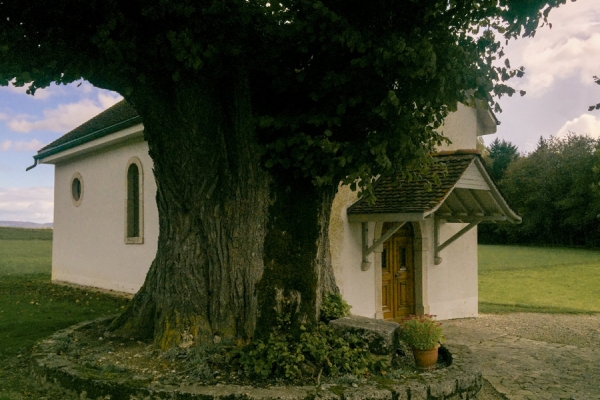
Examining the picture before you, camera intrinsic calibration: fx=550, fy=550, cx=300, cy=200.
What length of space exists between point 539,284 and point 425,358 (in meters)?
20.4

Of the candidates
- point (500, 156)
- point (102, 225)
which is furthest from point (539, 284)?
point (500, 156)

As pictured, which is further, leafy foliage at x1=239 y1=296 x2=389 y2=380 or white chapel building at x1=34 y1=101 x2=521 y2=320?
white chapel building at x1=34 y1=101 x2=521 y2=320

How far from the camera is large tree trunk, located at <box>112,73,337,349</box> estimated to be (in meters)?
6.61

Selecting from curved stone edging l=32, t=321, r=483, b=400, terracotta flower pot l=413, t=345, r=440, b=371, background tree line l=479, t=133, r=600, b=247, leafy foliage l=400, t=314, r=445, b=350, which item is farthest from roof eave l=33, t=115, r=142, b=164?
background tree line l=479, t=133, r=600, b=247

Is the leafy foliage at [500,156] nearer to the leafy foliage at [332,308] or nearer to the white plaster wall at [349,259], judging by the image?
the white plaster wall at [349,259]

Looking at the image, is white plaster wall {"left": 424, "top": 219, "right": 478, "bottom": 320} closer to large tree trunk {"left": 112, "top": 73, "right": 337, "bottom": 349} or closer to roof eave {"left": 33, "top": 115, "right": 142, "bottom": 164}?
large tree trunk {"left": 112, "top": 73, "right": 337, "bottom": 349}

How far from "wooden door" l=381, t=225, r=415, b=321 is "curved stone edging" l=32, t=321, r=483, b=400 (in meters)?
6.14

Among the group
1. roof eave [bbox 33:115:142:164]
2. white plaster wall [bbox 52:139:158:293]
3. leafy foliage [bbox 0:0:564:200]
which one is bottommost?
white plaster wall [bbox 52:139:158:293]

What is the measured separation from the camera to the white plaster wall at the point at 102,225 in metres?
13.6

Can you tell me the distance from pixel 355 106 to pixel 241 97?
139 cm

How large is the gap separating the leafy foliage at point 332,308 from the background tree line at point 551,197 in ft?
159

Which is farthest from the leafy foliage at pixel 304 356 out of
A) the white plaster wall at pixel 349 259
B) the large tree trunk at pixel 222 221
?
the white plaster wall at pixel 349 259

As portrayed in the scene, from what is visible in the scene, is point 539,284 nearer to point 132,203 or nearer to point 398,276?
point 398,276

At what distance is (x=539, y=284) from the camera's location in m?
24.8
